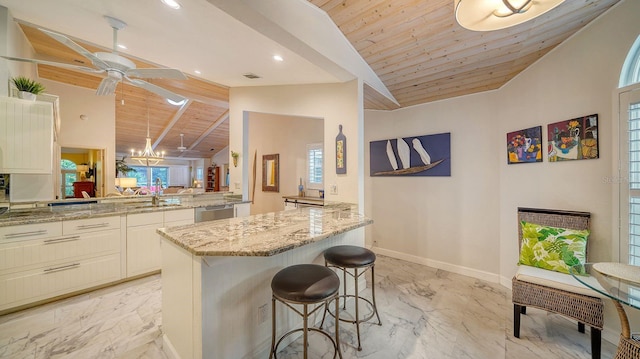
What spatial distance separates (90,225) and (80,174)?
20.0ft

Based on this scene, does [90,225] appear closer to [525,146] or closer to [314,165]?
[314,165]

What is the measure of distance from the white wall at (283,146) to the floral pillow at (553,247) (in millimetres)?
3516

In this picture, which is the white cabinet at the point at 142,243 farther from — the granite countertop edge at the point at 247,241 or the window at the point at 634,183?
the window at the point at 634,183

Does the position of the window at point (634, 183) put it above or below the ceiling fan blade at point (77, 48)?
below

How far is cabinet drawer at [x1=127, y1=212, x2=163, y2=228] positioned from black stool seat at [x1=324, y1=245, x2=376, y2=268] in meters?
2.51

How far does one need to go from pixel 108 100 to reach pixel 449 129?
24.0 feet

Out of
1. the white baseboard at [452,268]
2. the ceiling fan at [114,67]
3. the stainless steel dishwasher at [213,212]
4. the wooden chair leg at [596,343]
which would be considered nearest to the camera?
the wooden chair leg at [596,343]

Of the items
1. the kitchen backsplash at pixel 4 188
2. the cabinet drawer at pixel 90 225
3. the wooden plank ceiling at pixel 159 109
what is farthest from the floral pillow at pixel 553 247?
the kitchen backsplash at pixel 4 188

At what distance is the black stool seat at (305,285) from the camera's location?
139 cm

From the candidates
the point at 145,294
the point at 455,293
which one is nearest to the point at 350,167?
the point at 455,293

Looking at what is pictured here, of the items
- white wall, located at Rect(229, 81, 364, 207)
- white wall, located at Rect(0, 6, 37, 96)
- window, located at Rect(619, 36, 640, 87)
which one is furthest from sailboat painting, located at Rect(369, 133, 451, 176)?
white wall, located at Rect(0, 6, 37, 96)

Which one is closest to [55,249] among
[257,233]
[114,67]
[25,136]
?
[25,136]

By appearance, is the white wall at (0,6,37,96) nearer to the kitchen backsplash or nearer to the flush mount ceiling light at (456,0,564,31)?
the kitchen backsplash

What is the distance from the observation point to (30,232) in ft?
7.77
